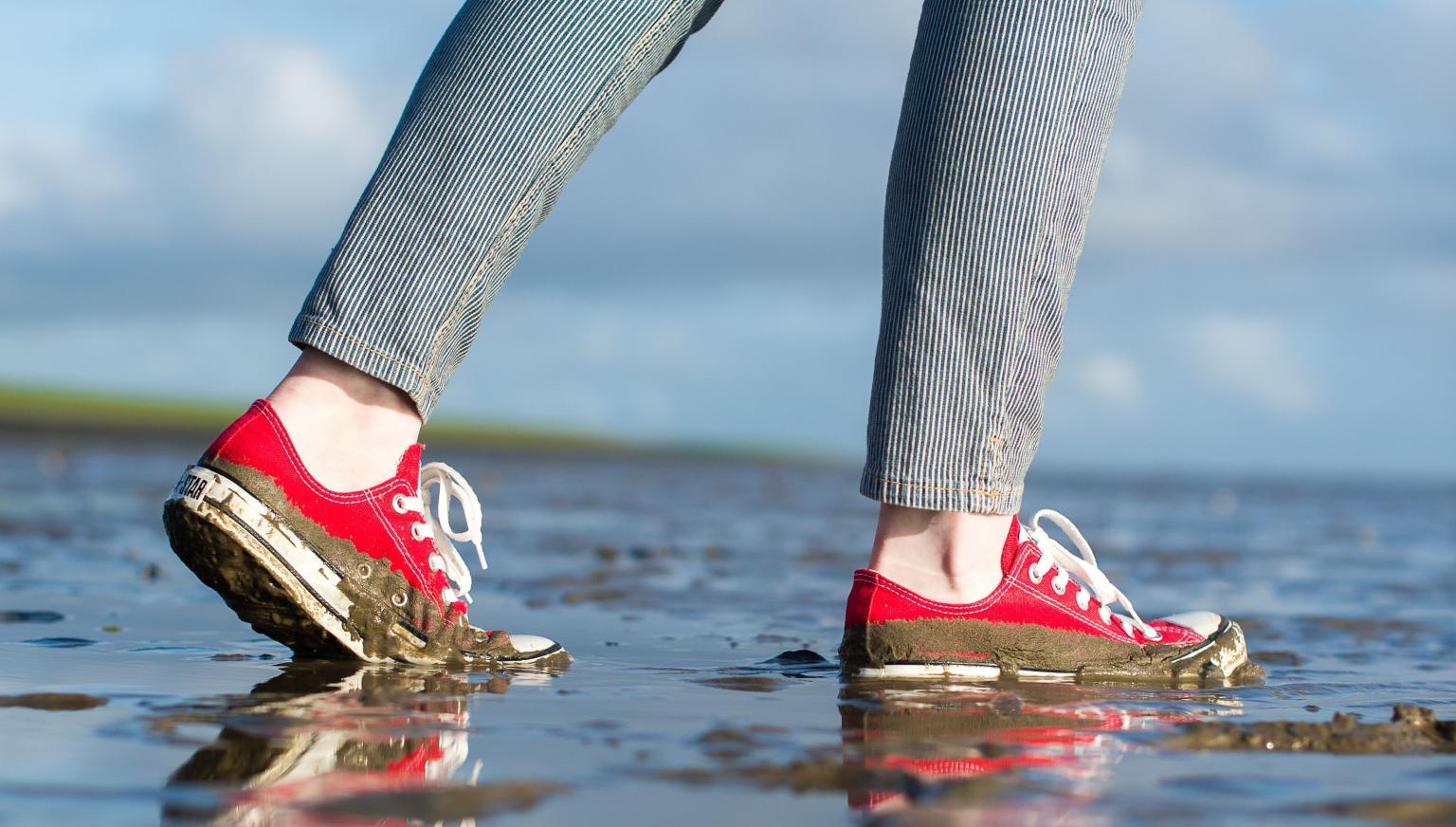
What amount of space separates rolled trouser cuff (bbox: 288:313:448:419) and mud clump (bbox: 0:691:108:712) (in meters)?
0.60

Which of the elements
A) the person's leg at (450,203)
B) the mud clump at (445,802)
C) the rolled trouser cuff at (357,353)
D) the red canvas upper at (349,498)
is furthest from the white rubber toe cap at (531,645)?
the mud clump at (445,802)

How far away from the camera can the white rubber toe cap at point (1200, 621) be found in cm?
263

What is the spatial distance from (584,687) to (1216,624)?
1339mm

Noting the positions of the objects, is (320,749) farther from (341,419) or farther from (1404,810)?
(1404,810)

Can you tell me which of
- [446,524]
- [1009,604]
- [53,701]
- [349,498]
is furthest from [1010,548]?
[53,701]

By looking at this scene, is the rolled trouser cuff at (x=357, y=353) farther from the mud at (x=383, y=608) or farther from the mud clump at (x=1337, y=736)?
the mud clump at (x=1337, y=736)

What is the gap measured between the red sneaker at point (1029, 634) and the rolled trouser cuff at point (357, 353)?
32.5 inches

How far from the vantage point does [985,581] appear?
2311mm

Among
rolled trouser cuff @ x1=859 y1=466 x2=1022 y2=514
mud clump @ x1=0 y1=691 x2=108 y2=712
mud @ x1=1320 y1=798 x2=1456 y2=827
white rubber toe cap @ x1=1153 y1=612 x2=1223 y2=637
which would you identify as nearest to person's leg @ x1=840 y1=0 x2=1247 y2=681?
rolled trouser cuff @ x1=859 y1=466 x2=1022 y2=514

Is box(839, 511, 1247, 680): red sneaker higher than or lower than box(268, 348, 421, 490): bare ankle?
lower

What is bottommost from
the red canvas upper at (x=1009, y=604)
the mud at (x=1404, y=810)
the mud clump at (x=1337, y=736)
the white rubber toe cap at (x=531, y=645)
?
the mud at (x=1404, y=810)

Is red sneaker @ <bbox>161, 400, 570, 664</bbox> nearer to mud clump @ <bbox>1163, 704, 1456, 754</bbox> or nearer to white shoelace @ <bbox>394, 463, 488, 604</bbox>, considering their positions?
white shoelace @ <bbox>394, 463, 488, 604</bbox>

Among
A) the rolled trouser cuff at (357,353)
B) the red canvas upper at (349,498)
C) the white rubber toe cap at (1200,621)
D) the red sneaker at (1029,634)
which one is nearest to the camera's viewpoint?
the rolled trouser cuff at (357,353)

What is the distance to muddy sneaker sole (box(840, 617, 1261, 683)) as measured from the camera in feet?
7.48
